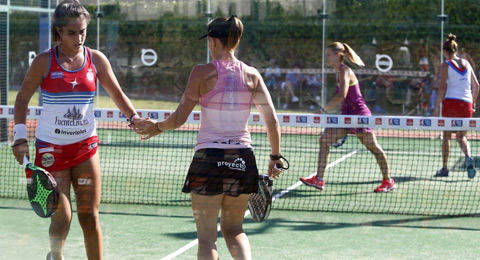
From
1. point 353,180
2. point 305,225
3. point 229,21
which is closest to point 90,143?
point 229,21

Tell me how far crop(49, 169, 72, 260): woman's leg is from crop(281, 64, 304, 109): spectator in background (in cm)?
948

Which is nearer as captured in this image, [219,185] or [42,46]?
[219,185]

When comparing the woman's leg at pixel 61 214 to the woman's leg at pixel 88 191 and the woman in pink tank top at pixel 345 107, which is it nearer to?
the woman's leg at pixel 88 191

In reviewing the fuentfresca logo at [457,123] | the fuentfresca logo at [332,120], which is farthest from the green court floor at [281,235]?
the fuentfresca logo at [332,120]

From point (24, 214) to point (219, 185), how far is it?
10.5 ft

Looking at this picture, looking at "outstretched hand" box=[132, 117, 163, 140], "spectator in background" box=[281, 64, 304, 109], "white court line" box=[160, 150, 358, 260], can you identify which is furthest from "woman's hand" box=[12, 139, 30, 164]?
"spectator in background" box=[281, 64, 304, 109]

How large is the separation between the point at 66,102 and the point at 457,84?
5.74 m

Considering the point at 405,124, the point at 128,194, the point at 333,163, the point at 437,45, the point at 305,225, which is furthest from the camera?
the point at 437,45

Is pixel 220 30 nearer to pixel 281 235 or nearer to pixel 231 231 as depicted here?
pixel 231 231

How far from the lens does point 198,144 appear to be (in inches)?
156

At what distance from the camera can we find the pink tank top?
389cm

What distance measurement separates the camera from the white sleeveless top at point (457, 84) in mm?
8836

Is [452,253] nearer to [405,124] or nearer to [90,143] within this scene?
[405,124]

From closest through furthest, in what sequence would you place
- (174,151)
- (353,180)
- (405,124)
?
1. (405,124)
2. (353,180)
3. (174,151)
